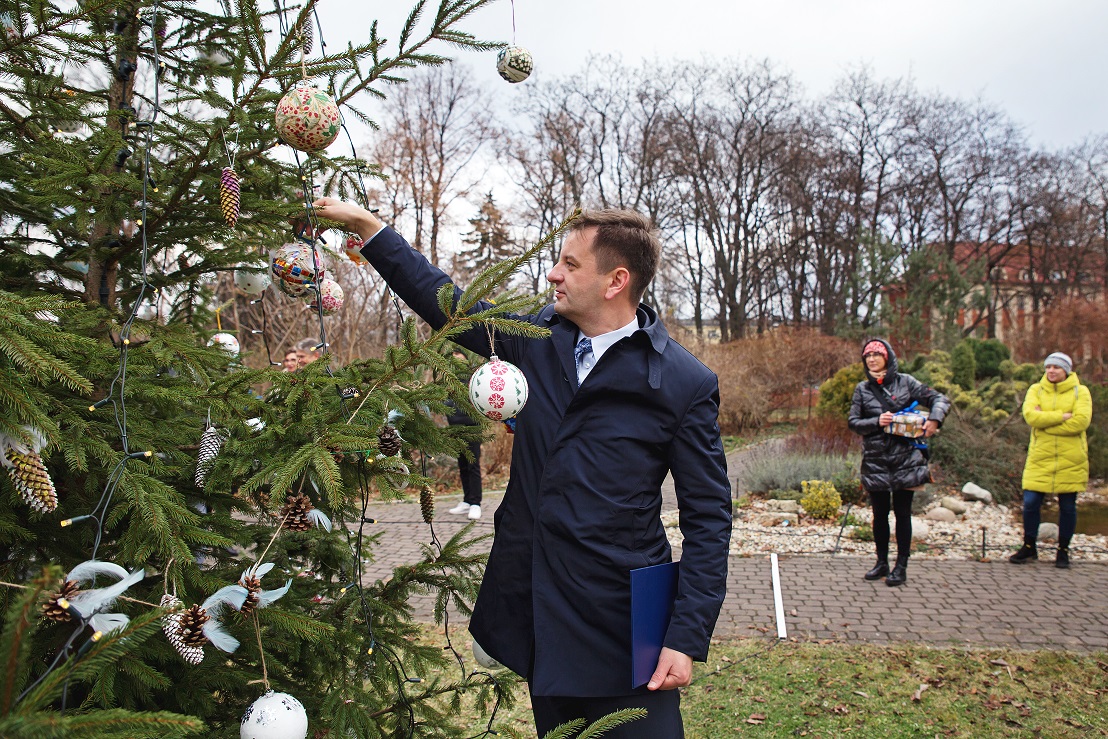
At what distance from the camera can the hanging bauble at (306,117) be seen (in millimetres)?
1889

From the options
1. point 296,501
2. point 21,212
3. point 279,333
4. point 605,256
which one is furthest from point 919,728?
point 279,333

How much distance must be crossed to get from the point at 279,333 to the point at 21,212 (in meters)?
10.3

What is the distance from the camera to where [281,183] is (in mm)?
2490

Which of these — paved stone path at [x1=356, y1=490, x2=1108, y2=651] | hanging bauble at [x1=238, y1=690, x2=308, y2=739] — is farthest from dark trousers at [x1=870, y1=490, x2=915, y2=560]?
hanging bauble at [x1=238, y1=690, x2=308, y2=739]

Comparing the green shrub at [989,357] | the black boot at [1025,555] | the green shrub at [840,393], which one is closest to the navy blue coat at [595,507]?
the black boot at [1025,555]

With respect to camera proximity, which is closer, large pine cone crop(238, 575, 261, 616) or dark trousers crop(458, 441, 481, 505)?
large pine cone crop(238, 575, 261, 616)

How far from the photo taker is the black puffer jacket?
5.83 meters

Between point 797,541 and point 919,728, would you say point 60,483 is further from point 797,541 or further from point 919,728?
point 797,541

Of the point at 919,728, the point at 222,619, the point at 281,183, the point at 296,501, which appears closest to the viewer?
the point at 222,619

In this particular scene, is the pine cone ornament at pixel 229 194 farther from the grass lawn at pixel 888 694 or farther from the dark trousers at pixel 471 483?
the dark trousers at pixel 471 483

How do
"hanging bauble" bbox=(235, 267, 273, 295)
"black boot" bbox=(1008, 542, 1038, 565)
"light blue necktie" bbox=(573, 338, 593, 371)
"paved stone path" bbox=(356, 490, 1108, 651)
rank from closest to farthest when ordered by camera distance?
"light blue necktie" bbox=(573, 338, 593, 371), "hanging bauble" bbox=(235, 267, 273, 295), "paved stone path" bbox=(356, 490, 1108, 651), "black boot" bbox=(1008, 542, 1038, 565)

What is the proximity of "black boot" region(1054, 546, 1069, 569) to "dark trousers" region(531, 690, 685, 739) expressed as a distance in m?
6.30

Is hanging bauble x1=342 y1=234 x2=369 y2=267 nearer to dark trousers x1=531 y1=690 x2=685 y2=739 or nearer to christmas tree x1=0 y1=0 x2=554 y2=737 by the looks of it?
christmas tree x1=0 y1=0 x2=554 y2=737

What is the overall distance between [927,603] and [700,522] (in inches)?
180
